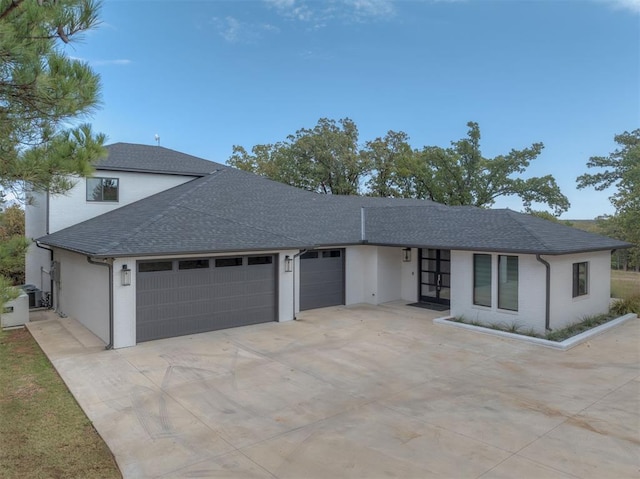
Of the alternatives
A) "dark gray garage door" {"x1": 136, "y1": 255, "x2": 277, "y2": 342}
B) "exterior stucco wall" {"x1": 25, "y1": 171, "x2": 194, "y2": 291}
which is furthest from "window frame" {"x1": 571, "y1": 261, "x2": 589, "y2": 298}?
"exterior stucco wall" {"x1": 25, "y1": 171, "x2": 194, "y2": 291}

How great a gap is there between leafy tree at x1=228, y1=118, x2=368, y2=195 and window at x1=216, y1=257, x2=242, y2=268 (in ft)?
77.8

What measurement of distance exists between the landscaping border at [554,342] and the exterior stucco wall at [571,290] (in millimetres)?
598

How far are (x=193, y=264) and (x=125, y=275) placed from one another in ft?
5.81

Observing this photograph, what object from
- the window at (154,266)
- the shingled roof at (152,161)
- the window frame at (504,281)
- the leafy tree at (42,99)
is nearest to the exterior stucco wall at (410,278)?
the window frame at (504,281)

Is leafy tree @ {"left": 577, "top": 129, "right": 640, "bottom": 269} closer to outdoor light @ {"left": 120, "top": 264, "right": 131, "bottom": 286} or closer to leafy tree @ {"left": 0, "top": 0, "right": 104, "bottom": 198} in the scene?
outdoor light @ {"left": 120, "top": 264, "right": 131, "bottom": 286}

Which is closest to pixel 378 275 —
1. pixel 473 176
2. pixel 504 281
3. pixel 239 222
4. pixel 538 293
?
pixel 504 281

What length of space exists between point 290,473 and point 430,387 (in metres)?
3.55

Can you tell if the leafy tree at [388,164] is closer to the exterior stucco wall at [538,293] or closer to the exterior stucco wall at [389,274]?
the exterior stucco wall at [389,274]

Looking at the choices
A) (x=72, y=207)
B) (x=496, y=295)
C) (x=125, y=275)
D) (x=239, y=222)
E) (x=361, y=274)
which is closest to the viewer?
(x=125, y=275)

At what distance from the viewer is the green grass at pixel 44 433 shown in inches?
180

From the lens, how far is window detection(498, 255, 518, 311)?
37.3 ft

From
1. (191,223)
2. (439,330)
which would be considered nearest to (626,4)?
(439,330)

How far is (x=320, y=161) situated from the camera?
114ft

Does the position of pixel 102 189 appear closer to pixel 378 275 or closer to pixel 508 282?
pixel 378 275
